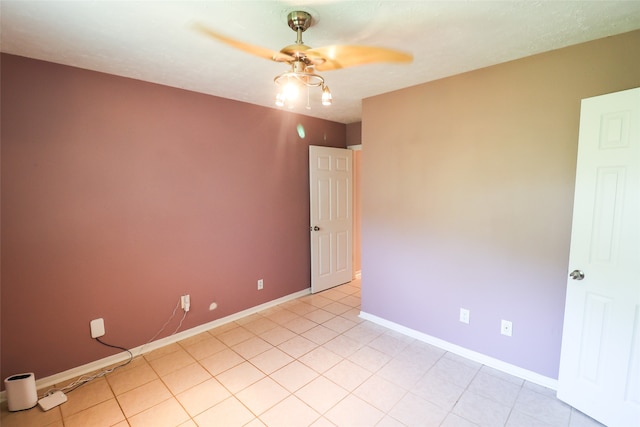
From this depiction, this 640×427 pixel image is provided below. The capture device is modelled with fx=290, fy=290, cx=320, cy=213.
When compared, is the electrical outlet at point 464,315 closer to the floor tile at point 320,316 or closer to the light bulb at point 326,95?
the floor tile at point 320,316

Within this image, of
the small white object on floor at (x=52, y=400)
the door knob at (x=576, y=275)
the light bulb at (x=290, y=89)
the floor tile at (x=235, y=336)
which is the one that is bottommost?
the floor tile at (x=235, y=336)

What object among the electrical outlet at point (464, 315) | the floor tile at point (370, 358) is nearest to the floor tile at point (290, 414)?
the floor tile at point (370, 358)

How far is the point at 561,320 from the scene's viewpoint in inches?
82.7

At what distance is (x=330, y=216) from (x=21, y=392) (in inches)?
130

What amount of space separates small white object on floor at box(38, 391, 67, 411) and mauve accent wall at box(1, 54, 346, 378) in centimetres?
25

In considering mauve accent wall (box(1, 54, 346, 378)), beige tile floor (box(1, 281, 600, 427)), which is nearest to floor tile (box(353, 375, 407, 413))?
beige tile floor (box(1, 281, 600, 427))

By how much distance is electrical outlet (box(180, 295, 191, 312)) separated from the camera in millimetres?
2912

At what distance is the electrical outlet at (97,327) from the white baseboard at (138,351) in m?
0.23

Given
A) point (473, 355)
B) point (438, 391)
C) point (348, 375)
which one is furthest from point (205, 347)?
point (473, 355)

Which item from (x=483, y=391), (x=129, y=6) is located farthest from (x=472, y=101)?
(x=129, y=6)

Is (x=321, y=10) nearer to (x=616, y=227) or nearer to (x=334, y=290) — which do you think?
(x=616, y=227)

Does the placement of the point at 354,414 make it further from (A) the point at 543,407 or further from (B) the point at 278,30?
(B) the point at 278,30

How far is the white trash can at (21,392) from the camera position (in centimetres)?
196

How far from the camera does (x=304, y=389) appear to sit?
2.19 meters
